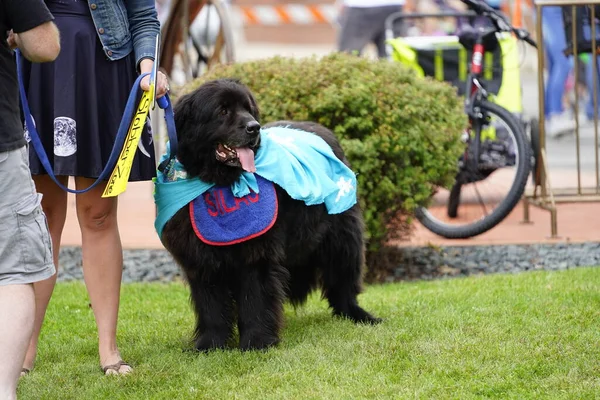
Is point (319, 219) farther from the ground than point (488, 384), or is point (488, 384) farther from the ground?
point (319, 219)

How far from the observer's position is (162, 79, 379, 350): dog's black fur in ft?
14.6

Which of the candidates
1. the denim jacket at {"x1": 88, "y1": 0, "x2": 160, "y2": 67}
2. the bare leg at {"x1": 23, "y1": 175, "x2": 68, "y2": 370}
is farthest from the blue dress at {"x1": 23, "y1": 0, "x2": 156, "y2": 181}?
the bare leg at {"x1": 23, "y1": 175, "x2": 68, "y2": 370}

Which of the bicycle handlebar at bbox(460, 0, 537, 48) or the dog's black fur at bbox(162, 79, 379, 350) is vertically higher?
the bicycle handlebar at bbox(460, 0, 537, 48)

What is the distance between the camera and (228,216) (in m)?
4.50

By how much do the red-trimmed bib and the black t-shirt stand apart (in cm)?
116

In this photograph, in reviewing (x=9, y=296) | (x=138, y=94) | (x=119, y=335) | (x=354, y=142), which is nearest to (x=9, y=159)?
(x=9, y=296)

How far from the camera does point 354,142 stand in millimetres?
6105

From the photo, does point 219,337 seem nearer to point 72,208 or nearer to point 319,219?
point 319,219

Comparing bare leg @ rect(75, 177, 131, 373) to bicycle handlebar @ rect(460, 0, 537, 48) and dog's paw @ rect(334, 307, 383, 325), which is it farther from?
bicycle handlebar @ rect(460, 0, 537, 48)

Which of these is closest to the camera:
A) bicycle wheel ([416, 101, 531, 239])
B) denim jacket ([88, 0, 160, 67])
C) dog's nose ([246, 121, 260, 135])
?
denim jacket ([88, 0, 160, 67])

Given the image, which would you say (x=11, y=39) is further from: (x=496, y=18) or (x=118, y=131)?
(x=496, y=18)

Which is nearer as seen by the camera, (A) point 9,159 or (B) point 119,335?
(A) point 9,159

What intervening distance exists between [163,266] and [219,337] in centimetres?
260

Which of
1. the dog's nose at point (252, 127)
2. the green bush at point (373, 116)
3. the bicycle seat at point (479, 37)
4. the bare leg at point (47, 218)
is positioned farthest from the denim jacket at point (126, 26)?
the bicycle seat at point (479, 37)
